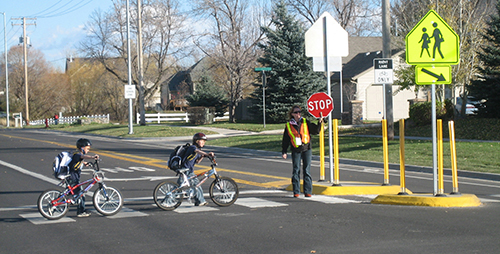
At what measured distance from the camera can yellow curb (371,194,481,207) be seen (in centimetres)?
880

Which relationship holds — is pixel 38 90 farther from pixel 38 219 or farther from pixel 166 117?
pixel 38 219

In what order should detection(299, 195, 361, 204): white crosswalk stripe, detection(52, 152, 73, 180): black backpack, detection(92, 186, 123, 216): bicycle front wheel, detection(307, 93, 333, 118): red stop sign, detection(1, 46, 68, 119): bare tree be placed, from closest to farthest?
detection(52, 152, 73, 180): black backpack < detection(92, 186, 123, 216): bicycle front wheel < detection(299, 195, 361, 204): white crosswalk stripe < detection(307, 93, 333, 118): red stop sign < detection(1, 46, 68, 119): bare tree

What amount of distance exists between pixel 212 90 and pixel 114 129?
10941 millimetres

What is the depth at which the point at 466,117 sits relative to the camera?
24.8 m

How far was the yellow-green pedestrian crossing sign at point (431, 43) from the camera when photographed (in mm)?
8875

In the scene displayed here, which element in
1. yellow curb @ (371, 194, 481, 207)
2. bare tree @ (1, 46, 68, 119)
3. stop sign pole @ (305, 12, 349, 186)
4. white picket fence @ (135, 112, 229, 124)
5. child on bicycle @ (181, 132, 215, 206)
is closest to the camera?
child on bicycle @ (181, 132, 215, 206)

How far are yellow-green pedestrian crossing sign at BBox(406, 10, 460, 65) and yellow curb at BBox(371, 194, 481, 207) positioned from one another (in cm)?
238

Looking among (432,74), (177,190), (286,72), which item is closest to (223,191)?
(177,190)

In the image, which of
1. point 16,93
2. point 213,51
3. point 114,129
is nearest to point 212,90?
point 213,51

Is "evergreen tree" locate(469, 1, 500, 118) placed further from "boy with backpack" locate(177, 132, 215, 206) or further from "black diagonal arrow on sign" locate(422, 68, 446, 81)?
"boy with backpack" locate(177, 132, 215, 206)

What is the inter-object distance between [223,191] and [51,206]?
9.47 feet

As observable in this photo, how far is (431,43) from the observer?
29.3 ft

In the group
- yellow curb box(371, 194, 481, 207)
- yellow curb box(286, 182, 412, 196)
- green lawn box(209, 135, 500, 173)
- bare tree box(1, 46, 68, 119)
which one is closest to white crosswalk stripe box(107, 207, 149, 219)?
yellow curb box(286, 182, 412, 196)

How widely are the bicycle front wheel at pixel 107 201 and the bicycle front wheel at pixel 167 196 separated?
66 cm
